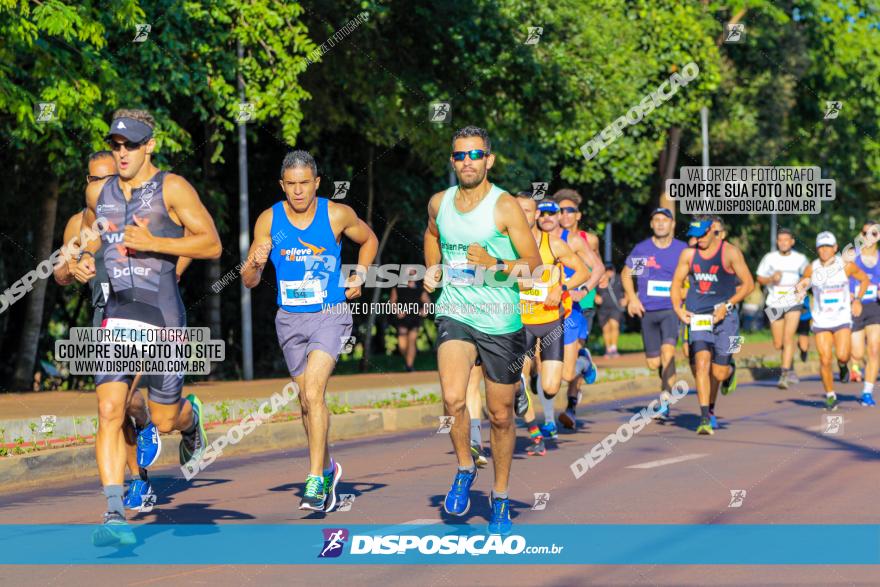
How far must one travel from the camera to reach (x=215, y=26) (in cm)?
1845

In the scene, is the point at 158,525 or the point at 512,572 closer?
the point at 512,572

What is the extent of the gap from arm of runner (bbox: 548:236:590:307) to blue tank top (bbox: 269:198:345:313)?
134 inches

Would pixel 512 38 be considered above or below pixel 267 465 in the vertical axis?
above

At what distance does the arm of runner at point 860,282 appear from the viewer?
60.3ft

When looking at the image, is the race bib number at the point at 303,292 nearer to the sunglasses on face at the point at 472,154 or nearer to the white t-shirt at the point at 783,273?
the sunglasses on face at the point at 472,154

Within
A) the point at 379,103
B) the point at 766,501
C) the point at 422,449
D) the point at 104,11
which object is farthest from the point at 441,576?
the point at 379,103

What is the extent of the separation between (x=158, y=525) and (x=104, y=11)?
9437 millimetres

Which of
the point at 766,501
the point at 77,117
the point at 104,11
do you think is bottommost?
the point at 766,501

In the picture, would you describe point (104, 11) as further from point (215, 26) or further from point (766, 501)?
point (766, 501)

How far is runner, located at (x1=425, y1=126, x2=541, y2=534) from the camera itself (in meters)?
8.23

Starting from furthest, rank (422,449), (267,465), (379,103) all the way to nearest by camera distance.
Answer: (379,103), (422,449), (267,465)

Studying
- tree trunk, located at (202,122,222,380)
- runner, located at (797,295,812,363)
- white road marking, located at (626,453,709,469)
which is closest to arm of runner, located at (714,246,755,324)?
white road marking, located at (626,453,709,469)

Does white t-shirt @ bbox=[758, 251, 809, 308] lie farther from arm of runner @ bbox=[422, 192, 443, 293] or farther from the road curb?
arm of runner @ bbox=[422, 192, 443, 293]

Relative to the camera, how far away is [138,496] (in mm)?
9016
